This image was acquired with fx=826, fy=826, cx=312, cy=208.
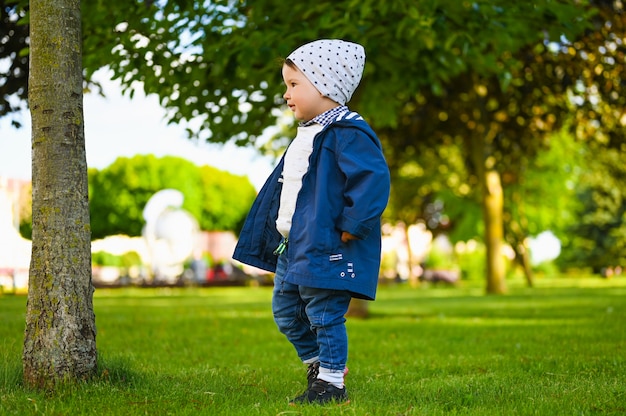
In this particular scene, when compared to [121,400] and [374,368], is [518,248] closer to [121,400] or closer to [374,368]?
[374,368]

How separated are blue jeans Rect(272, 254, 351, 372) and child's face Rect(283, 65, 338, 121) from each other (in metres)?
0.78

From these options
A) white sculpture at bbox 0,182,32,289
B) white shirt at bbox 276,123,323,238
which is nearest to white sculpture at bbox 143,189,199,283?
white sculpture at bbox 0,182,32,289

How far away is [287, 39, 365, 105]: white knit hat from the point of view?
4258mm

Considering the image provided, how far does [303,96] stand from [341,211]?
67 cm

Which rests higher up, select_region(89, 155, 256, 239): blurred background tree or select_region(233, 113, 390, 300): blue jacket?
select_region(89, 155, 256, 239): blurred background tree

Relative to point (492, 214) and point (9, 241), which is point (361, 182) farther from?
point (9, 241)

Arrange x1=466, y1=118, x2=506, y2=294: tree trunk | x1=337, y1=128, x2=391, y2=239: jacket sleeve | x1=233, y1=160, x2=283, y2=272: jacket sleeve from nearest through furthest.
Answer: x1=337, y1=128, x2=391, y2=239: jacket sleeve, x1=233, y1=160, x2=283, y2=272: jacket sleeve, x1=466, y1=118, x2=506, y2=294: tree trunk

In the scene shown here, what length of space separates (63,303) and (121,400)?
2.22 feet

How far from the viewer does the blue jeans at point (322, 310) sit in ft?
13.6

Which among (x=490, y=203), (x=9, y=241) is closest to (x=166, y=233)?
(x=9, y=241)

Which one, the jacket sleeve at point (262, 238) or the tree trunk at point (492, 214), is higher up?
the tree trunk at point (492, 214)

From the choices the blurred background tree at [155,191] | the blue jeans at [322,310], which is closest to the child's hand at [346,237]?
the blue jeans at [322,310]

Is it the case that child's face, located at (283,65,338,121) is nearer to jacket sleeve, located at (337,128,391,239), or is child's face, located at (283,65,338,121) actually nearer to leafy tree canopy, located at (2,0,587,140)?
jacket sleeve, located at (337,128,391,239)

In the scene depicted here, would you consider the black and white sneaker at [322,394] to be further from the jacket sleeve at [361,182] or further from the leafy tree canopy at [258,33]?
the leafy tree canopy at [258,33]
